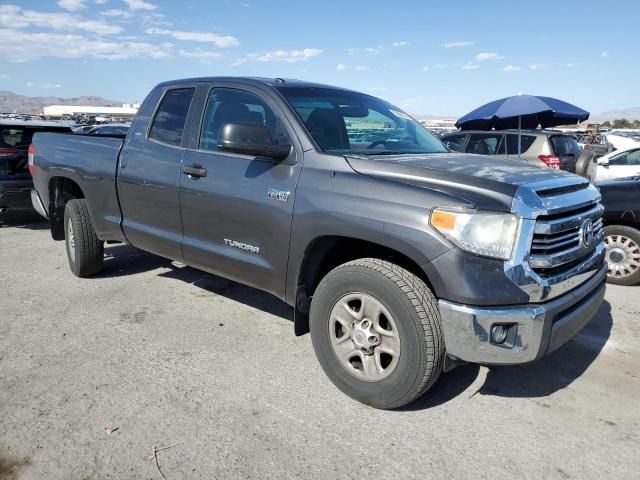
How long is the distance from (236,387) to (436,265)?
1.52m

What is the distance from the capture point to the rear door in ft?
13.1

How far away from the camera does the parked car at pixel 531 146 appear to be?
354 inches

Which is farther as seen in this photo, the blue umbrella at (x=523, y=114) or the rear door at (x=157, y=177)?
the blue umbrella at (x=523, y=114)

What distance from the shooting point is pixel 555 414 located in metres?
2.93

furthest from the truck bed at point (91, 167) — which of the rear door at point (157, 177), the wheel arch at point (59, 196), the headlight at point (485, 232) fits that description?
the headlight at point (485, 232)

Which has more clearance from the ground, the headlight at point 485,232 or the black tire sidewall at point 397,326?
the headlight at point 485,232

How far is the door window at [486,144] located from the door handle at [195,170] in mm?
7404

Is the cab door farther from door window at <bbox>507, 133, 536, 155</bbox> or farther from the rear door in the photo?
door window at <bbox>507, 133, 536, 155</bbox>

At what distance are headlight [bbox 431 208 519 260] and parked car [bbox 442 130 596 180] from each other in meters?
6.69

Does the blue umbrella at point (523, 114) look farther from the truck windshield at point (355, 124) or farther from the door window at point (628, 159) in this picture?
the truck windshield at point (355, 124)

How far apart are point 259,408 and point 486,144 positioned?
846 centimetres

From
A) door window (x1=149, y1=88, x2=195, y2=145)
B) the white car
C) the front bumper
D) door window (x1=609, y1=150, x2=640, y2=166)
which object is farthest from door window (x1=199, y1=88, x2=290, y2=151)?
door window (x1=609, y1=150, x2=640, y2=166)

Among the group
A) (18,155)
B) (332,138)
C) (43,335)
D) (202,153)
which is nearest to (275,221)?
(332,138)

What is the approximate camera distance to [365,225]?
9.09 ft
